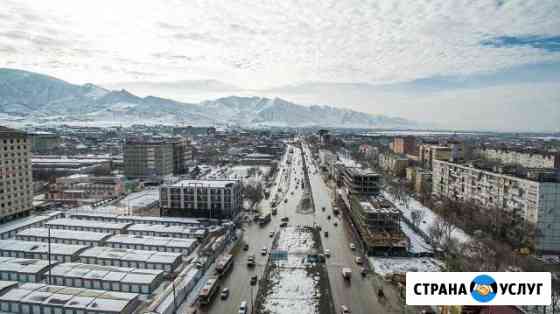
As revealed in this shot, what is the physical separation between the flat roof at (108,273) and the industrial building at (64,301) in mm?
913

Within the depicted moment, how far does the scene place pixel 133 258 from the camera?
43.2 ft

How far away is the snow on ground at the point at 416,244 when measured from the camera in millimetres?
15602

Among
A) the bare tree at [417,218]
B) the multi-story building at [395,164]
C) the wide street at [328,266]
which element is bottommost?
the wide street at [328,266]

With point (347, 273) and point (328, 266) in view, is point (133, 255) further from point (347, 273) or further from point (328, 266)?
point (347, 273)

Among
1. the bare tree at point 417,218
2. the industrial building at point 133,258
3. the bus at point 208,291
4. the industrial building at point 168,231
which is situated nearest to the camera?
the bus at point 208,291

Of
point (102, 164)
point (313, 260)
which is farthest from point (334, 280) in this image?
point (102, 164)

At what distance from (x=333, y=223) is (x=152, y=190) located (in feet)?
55.1

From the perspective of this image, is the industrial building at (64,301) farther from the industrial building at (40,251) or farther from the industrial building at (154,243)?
the industrial building at (154,243)

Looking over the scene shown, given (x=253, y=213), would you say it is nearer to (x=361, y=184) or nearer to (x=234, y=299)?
(x=361, y=184)

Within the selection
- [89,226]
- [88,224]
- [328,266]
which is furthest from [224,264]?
[88,224]

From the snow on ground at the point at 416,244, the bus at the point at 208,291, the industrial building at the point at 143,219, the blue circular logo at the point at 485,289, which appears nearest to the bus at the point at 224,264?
the bus at the point at 208,291

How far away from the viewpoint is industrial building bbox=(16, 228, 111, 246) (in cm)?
1565

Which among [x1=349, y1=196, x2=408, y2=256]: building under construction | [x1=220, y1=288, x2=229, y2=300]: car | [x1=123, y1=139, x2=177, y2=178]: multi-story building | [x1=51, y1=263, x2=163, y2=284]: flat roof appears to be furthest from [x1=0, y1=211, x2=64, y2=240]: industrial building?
[x1=349, y1=196, x2=408, y2=256]: building under construction

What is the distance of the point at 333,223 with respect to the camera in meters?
21.1
